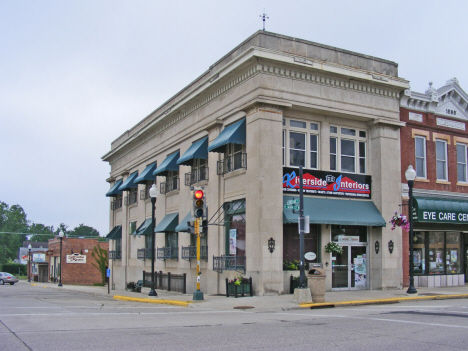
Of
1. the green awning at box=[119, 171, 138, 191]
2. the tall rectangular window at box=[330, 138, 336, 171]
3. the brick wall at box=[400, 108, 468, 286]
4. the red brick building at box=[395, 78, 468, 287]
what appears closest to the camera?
the tall rectangular window at box=[330, 138, 336, 171]

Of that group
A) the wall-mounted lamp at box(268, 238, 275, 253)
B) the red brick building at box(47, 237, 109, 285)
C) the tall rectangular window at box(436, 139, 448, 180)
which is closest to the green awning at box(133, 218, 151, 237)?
the wall-mounted lamp at box(268, 238, 275, 253)

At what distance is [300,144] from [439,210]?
832 cm

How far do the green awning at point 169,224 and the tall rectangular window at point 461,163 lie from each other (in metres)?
16.4

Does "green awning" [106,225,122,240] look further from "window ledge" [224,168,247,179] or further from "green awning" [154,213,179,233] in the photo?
"window ledge" [224,168,247,179]

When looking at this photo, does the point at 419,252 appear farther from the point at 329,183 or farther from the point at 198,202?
the point at 198,202

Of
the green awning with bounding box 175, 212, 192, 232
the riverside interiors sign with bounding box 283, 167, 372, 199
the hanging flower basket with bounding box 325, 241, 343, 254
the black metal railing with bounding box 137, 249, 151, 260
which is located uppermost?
the riverside interiors sign with bounding box 283, 167, 372, 199

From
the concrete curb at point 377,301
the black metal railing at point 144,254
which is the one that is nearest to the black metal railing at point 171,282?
the black metal railing at point 144,254

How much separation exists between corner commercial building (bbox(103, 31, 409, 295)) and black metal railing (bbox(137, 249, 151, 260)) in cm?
764

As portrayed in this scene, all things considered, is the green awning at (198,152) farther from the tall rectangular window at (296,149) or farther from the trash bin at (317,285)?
the trash bin at (317,285)

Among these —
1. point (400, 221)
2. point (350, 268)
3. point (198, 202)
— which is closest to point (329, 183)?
point (400, 221)

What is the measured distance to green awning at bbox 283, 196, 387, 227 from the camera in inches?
894

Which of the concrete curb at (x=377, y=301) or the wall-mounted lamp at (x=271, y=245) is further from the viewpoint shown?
the wall-mounted lamp at (x=271, y=245)

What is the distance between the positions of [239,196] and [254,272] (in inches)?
153

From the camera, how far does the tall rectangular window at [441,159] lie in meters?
27.8
